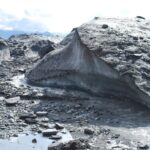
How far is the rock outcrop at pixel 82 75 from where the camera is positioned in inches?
719

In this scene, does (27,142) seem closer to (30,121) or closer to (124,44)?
(30,121)

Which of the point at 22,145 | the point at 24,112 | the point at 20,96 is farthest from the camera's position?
the point at 20,96

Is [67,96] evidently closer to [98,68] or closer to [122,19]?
[98,68]

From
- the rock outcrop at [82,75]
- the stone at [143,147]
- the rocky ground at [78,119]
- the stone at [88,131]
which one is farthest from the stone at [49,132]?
the rock outcrop at [82,75]

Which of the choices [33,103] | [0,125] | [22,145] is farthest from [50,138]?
[33,103]

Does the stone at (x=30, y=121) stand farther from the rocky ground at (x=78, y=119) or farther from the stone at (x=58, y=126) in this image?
the stone at (x=58, y=126)

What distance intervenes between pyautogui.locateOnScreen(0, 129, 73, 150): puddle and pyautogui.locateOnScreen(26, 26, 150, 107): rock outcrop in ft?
13.7

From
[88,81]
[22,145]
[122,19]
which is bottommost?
[22,145]

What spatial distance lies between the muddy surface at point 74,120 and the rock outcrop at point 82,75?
0.46 m

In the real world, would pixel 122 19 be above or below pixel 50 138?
above

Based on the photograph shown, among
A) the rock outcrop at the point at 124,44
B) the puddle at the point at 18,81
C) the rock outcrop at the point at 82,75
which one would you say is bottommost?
the puddle at the point at 18,81

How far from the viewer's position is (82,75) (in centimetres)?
2083

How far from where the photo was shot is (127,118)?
1669cm

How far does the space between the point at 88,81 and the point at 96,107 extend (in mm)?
2469
